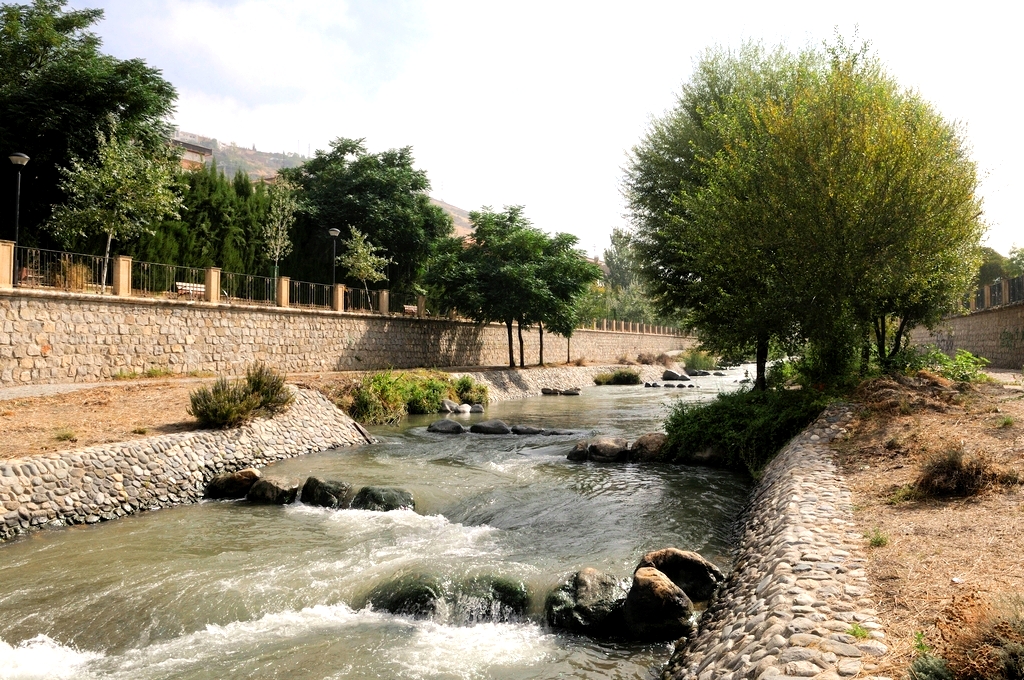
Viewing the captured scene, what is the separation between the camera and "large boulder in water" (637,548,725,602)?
6859 mm

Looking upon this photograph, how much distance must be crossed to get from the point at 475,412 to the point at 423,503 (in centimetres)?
1397

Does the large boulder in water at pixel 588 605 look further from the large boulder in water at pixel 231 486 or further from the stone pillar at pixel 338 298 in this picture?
the stone pillar at pixel 338 298

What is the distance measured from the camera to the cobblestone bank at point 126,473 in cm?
959

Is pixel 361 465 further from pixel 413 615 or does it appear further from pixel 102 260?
pixel 102 260

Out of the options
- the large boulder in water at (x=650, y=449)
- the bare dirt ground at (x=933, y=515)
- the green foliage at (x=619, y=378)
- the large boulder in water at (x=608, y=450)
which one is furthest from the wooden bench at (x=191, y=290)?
the green foliage at (x=619, y=378)

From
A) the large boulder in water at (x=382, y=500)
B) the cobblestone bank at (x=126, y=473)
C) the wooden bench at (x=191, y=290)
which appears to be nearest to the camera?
the cobblestone bank at (x=126, y=473)

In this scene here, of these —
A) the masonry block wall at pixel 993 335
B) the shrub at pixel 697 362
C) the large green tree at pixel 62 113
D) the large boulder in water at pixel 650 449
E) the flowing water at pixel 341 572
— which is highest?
the large green tree at pixel 62 113

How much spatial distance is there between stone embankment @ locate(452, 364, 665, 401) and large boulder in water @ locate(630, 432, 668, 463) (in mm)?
13954

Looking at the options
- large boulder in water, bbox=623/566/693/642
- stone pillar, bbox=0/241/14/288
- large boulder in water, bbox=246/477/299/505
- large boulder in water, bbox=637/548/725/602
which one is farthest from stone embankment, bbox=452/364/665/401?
large boulder in water, bbox=623/566/693/642

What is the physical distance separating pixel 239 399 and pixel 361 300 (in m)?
18.1

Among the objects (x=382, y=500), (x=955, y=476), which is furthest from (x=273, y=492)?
(x=955, y=476)

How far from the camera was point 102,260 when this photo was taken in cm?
2147

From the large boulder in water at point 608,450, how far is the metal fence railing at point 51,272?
1495 cm

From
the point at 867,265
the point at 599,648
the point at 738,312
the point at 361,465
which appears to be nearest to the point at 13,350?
the point at 361,465
